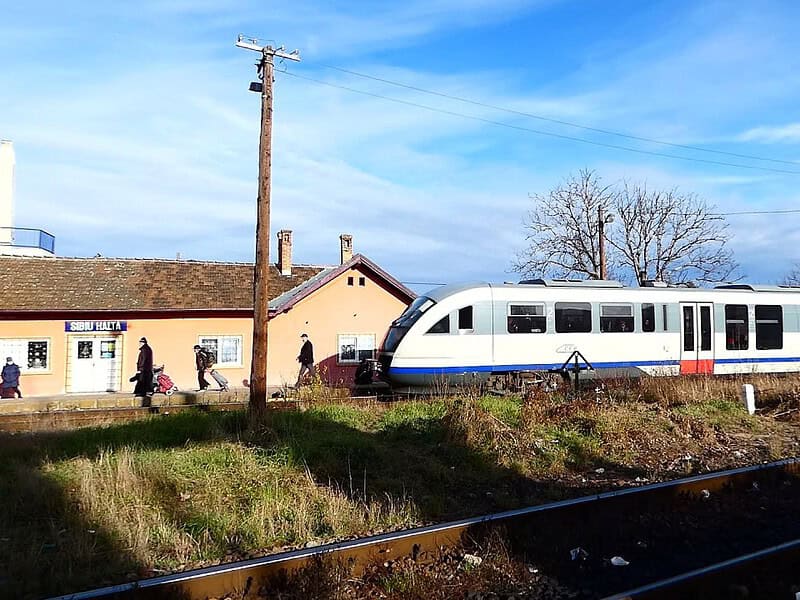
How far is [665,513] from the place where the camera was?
705 cm

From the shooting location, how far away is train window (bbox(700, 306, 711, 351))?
18734 mm

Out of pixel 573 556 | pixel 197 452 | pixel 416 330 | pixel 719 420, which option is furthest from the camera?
pixel 416 330

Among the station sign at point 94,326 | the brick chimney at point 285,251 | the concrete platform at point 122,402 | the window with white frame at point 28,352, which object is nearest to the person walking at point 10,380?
the window with white frame at point 28,352

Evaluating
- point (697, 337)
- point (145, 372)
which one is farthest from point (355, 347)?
point (697, 337)

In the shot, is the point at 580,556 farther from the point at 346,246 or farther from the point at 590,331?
the point at 346,246

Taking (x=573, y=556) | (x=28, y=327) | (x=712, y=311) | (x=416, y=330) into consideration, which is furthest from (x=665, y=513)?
(x=28, y=327)

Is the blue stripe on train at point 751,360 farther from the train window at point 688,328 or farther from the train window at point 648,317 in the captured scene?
the train window at point 648,317

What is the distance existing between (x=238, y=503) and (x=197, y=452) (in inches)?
94.1

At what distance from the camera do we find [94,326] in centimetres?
2481

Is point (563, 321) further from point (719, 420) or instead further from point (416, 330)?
point (719, 420)

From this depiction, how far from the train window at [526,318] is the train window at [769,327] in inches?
294

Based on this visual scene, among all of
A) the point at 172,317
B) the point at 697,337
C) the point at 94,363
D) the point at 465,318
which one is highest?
the point at 172,317

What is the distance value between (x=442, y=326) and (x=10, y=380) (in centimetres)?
1610

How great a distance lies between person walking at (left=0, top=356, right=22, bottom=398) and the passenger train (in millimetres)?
13748
